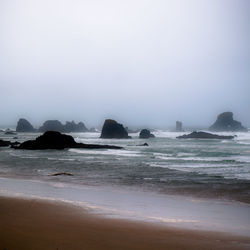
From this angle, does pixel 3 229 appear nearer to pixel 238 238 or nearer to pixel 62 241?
pixel 62 241

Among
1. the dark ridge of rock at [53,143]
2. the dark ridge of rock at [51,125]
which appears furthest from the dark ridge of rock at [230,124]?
the dark ridge of rock at [53,143]

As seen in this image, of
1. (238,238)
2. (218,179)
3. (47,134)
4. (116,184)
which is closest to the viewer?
(238,238)

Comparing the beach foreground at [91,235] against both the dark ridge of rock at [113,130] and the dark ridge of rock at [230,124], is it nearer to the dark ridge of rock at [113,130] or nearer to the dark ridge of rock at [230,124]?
the dark ridge of rock at [113,130]

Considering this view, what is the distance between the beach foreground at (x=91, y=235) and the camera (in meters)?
7.87

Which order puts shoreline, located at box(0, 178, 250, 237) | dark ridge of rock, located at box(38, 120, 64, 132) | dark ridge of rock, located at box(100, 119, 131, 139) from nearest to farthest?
shoreline, located at box(0, 178, 250, 237), dark ridge of rock, located at box(100, 119, 131, 139), dark ridge of rock, located at box(38, 120, 64, 132)

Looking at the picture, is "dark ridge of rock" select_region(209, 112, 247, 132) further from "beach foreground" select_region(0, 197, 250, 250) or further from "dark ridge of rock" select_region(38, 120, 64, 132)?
"beach foreground" select_region(0, 197, 250, 250)

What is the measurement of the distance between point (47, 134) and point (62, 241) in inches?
2415

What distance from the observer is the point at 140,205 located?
529 inches

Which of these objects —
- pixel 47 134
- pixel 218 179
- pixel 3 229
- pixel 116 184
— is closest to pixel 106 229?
pixel 3 229

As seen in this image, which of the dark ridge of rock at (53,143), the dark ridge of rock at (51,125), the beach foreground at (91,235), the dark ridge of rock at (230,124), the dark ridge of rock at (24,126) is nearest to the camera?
the beach foreground at (91,235)

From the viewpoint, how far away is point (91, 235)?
8727 millimetres

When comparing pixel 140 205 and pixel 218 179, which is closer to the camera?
pixel 140 205

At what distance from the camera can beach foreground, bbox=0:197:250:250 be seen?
7867mm

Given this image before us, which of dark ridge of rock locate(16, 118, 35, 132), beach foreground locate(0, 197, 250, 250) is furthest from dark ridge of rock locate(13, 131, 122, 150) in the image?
dark ridge of rock locate(16, 118, 35, 132)
